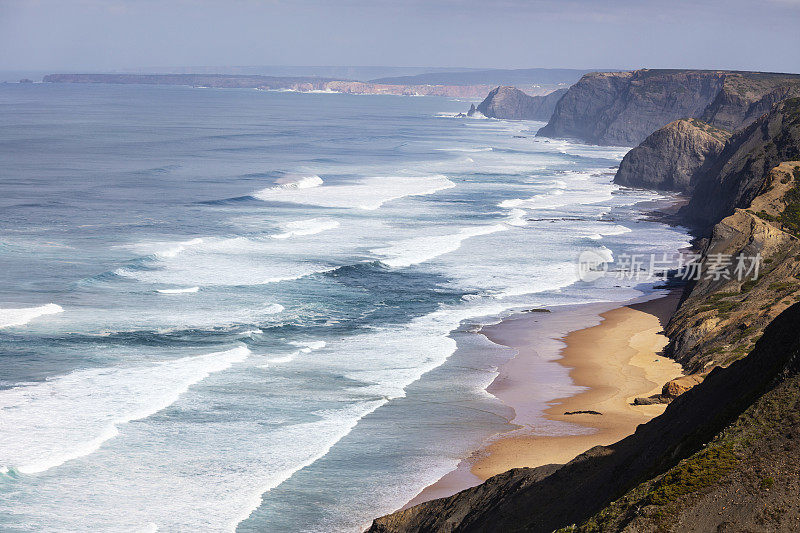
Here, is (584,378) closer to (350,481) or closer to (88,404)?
(350,481)

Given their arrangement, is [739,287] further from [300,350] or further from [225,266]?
[225,266]

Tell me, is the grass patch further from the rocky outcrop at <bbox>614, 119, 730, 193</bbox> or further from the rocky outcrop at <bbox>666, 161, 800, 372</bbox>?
the rocky outcrop at <bbox>614, 119, 730, 193</bbox>

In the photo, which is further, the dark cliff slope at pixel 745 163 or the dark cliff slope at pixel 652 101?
the dark cliff slope at pixel 652 101

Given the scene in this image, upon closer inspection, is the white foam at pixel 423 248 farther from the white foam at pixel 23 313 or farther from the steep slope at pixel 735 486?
the steep slope at pixel 735 486

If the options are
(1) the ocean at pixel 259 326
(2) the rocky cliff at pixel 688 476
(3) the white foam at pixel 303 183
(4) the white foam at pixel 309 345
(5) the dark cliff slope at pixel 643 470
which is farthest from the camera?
(3) the white foam at pixel 303 183

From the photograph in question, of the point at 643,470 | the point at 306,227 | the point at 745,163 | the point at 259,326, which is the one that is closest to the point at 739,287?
the point at 259,326

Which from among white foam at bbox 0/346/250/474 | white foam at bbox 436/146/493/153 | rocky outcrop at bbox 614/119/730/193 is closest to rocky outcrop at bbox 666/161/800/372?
white foam at bbox 0/346/250/474

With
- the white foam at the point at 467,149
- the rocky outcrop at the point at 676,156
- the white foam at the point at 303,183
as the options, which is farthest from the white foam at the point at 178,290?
the white foam at the point at 467,149
